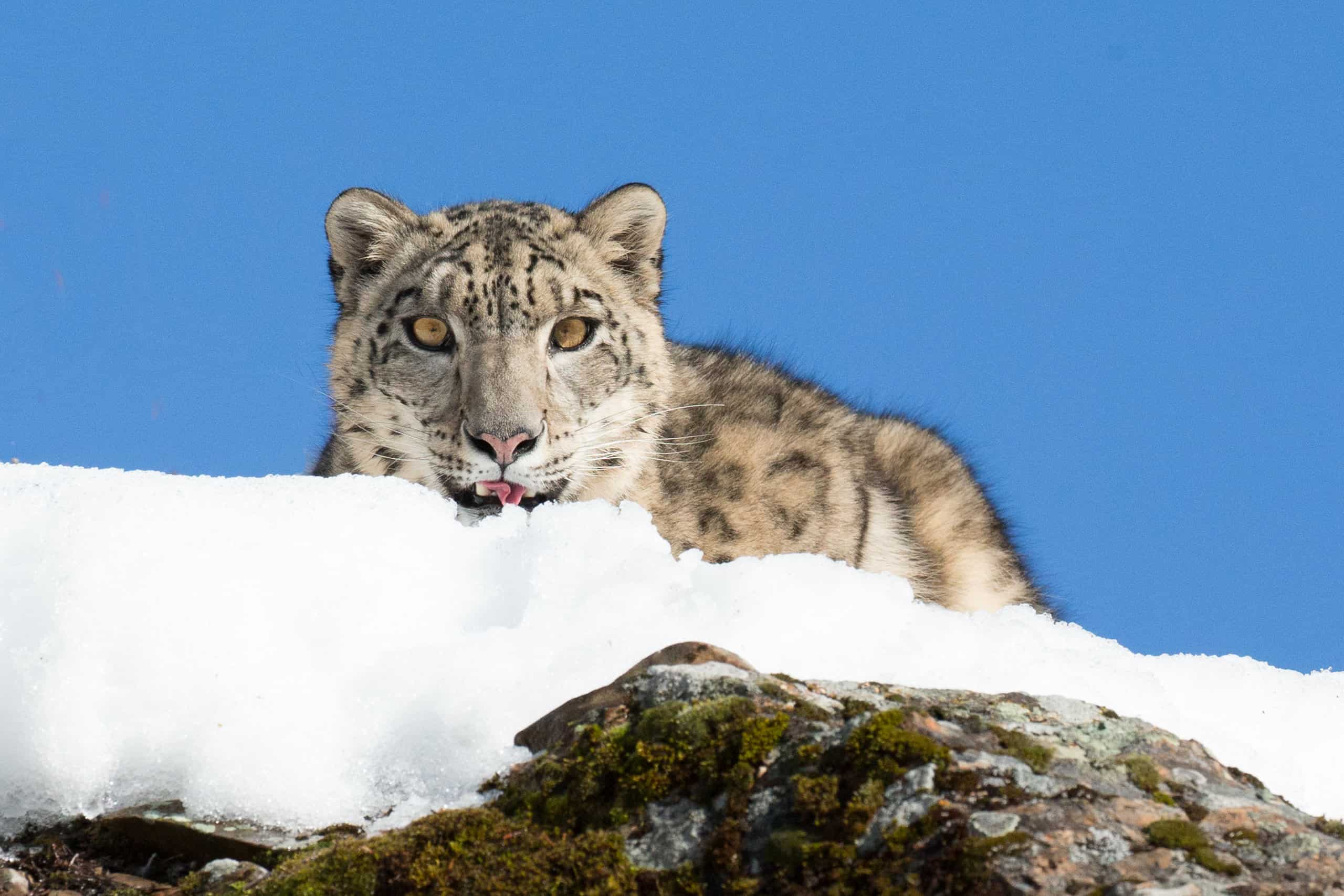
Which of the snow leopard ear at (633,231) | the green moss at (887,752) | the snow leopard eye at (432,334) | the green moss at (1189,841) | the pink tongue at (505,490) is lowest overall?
the green moss at (1189,841)

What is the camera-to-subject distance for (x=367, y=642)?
484 centimetres

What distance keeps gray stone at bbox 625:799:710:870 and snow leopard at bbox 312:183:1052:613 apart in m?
Answer: 3.97

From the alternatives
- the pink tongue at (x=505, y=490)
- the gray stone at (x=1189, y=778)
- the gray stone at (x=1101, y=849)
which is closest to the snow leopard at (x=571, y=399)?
the pink tongue at (x=505, y=490)

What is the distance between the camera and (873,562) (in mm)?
9266

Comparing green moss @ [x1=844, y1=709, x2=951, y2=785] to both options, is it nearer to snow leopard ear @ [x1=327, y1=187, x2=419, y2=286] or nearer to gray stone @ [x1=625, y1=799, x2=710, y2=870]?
gray stone @ [x1=625, y1=799, x2=710, y2=870]

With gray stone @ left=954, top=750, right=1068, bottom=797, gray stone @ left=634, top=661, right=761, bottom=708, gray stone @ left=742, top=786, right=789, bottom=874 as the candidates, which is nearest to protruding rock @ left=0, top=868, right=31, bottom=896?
gray stone @ left=634, top=661, right=761, bottom=708

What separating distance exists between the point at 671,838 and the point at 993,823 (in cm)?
76

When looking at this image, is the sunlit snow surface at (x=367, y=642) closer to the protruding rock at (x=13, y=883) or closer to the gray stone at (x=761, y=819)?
the protruding rock at (x=13, y=883)

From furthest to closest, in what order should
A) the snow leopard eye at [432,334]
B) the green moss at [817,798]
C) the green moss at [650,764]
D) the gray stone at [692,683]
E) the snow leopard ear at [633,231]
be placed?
the snow leopard ear at [633,231], the snow leopard eye at [432,334], the gray stone at [692,683], the green moss at [650,764], the green moss at [817,798]

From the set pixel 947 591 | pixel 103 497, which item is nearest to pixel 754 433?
pixel 947 591

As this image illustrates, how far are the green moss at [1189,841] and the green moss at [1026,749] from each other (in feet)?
1.04

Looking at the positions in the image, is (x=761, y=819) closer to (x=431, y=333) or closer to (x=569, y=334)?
(x=569, y=334)

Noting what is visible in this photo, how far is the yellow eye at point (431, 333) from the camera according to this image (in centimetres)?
772

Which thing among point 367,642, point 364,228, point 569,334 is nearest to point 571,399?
point 569,334
